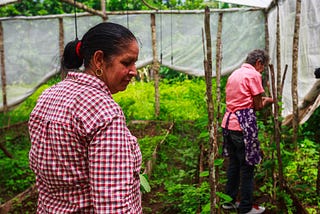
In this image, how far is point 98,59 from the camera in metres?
1.16

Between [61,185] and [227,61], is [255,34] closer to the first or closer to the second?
[227,61]

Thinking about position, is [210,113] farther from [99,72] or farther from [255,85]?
[255,85]

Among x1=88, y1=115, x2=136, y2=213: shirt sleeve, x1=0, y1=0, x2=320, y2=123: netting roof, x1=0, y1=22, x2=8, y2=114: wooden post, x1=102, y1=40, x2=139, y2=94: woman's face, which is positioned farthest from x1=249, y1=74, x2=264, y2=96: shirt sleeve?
x1=0, y1=22, x2=8, y2=114: wooden post

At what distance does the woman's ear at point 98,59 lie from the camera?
45.2 inches

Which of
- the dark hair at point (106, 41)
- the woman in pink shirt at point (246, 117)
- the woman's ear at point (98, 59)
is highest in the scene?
the dark hair at point (106, 41)

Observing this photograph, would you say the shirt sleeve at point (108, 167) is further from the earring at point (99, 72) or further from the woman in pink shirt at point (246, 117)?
the woman in pink shirt at point (246, 117)

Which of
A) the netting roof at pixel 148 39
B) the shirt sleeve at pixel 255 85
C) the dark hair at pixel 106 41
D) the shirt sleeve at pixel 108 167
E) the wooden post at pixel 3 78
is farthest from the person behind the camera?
the netting roof at pixel 148 39

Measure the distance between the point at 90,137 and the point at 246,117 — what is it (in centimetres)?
236

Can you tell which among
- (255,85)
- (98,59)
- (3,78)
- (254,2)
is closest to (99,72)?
(98,59)

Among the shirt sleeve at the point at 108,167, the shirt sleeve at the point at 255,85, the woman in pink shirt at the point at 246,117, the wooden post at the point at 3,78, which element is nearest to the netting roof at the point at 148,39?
the wooden post at the point at 3,78

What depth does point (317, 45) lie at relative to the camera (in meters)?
3.74

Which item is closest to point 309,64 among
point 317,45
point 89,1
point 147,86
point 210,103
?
point 317,45

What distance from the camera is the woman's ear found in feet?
3.77

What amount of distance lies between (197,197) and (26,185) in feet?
7.81
